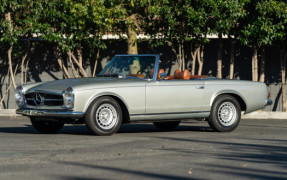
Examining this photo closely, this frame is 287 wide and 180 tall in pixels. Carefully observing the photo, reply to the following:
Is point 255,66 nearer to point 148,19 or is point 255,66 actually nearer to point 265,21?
point 265,21

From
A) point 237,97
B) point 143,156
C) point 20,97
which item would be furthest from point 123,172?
point 237,97

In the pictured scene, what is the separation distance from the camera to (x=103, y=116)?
11.3 meters

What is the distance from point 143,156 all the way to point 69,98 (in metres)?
2.89

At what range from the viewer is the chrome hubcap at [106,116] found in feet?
37.1

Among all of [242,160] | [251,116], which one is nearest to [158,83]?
[242,160]

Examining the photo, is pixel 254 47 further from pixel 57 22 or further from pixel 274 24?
pixel 57 22

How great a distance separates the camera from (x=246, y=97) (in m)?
12.9

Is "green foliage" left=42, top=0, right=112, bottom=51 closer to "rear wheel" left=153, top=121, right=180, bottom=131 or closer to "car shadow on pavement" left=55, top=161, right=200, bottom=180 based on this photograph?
"rear wheel" left=153, top=121, right=180, bottom=131

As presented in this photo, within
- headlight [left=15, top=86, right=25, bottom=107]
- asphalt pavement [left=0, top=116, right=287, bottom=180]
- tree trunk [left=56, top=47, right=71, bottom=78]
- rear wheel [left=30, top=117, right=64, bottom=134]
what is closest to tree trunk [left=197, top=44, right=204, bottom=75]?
tree trunk [left=56, top=47, right=71, bottom=78]

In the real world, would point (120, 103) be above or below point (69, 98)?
below

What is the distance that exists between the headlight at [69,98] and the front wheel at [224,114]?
293 centimetres

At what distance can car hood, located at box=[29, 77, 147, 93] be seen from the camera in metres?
11.2

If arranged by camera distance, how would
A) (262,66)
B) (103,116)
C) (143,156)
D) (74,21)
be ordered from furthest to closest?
1. (262,66)
2. (74,21)
3. (103,116)
4. (143,156)

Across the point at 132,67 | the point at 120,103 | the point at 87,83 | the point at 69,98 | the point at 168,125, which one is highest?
the point at 132,67
